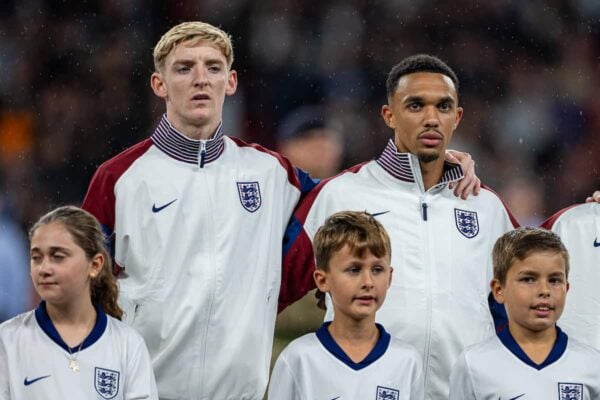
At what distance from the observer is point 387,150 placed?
471 centimetres

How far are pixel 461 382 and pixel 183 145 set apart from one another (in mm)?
1308

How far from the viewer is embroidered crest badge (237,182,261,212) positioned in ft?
14.9

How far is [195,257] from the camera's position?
4.45 metres

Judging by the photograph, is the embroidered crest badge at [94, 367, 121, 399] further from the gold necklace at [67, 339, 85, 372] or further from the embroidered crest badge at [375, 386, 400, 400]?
the embroidered crest badge at [375, 386, 400, 400]

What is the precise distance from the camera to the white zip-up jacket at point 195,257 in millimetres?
4391

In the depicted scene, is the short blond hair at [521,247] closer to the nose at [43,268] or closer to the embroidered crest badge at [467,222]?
the embroidered crest badge at [467,222]

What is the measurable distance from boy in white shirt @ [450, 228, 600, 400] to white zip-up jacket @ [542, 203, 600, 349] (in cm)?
40

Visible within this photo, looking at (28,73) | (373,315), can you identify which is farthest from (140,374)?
(28,73)

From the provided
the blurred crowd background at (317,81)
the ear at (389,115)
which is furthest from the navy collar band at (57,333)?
the blurred crowd background at (317,81)

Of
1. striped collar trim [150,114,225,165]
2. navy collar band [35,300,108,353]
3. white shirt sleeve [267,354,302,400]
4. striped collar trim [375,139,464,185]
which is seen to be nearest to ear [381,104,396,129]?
striped collar trim [375,139,464,185]

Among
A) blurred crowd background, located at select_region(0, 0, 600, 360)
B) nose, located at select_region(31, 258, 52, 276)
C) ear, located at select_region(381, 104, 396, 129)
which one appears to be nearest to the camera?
nose, located at select_region(31, 258, 52, 276)

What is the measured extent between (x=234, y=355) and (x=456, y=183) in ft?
3.50

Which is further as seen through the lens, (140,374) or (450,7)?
(450,7)

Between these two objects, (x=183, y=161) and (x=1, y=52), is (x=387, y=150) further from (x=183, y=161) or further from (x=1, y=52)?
(x=1, y=52)
